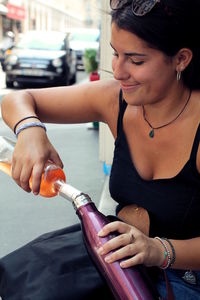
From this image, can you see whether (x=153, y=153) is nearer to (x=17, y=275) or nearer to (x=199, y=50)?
(x=199, y=50)

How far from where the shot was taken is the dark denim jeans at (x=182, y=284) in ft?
4.49

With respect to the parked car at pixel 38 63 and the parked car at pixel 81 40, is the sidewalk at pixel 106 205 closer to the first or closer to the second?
the parked car at pixel 38 63

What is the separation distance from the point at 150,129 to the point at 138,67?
13.0 inches

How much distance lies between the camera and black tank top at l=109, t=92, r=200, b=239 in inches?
54.3

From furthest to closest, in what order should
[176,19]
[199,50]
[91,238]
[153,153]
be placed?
[153,153], [199,50], [176,19], [91,238]

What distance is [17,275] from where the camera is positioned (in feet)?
4.26

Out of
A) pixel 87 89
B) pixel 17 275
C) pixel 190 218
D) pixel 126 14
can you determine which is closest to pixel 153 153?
pixel 190 218

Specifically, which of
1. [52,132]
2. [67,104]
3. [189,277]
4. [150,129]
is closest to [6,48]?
[52,132]

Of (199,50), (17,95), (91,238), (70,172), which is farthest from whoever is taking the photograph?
(70,172)

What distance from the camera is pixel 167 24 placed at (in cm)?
126

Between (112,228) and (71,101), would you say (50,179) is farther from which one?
(71,101)

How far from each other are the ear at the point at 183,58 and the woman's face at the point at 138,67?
3 cm

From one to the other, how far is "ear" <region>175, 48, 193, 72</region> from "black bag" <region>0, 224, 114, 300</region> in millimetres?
636

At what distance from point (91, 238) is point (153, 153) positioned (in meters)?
0.51
